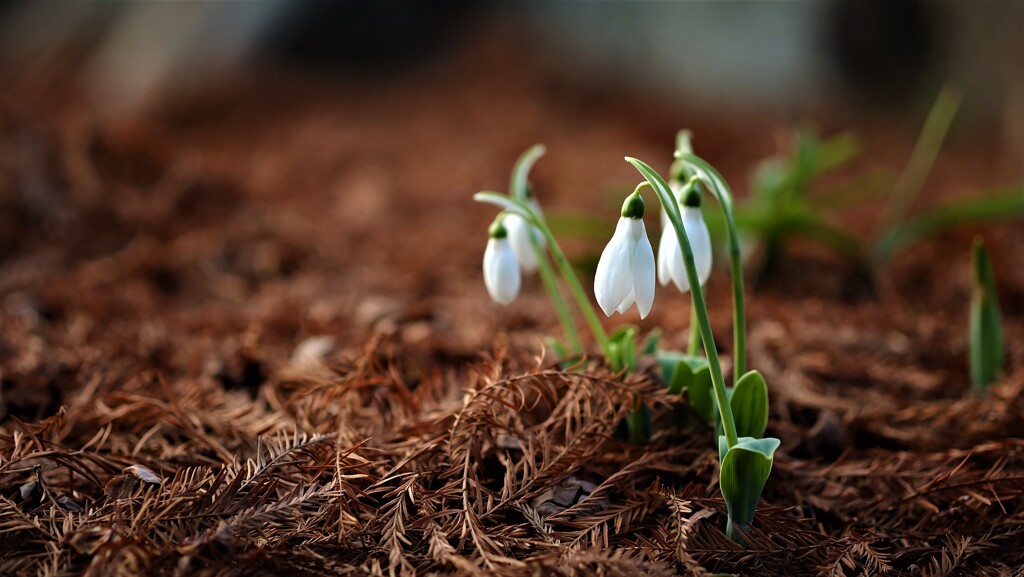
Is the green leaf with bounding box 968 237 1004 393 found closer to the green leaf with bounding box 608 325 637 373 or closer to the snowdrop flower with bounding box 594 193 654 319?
the green leaf with bounding box 608 325 637 373

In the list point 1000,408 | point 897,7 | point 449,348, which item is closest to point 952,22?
point 897,7

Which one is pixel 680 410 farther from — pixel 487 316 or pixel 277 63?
Result: pixel 277 63

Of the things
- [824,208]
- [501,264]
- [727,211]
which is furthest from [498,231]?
[824,208]

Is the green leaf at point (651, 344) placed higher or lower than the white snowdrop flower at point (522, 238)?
lower

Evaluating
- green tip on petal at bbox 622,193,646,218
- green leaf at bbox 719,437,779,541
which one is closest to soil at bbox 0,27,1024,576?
green leaf at bbox 719,437,779,541

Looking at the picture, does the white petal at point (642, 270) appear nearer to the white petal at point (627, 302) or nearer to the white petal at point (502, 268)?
the white petal at point (627, 302)

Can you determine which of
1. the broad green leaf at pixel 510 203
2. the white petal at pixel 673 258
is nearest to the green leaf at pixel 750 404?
the white petal at pixel 673 258

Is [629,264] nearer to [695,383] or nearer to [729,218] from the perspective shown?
[729,218]
